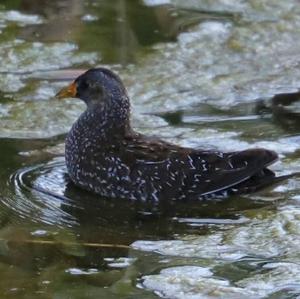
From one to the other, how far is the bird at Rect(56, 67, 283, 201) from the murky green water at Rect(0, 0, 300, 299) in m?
0.08

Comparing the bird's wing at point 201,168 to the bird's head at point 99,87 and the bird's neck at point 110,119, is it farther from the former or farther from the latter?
the bird's head at point 99,87

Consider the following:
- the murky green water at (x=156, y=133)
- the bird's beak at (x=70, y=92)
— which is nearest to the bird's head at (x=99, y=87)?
the bird's beak at (x=70, y=92)

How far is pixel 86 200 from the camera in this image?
6.93 meters

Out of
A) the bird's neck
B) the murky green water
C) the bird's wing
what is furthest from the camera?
the bird's neck

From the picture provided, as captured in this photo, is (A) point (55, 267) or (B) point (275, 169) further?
(B) point (275, 169)

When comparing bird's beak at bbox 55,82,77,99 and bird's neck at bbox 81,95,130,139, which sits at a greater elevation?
bird's beak at bbox 55,82,77,99

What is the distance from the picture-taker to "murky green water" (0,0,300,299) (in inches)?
226

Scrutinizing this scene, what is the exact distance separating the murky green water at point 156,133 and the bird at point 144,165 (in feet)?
0.25

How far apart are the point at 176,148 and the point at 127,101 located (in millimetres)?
478

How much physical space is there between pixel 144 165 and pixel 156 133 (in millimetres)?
1202

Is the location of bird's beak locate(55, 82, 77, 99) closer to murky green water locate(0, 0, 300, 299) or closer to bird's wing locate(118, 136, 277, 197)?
murky green water locate(0, 0, 300, 299)

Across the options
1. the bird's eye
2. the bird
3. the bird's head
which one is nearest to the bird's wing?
the bird

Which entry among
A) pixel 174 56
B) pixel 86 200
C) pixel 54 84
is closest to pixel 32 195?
pixel 86 200

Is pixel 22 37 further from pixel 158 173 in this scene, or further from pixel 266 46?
pixel 158 173
